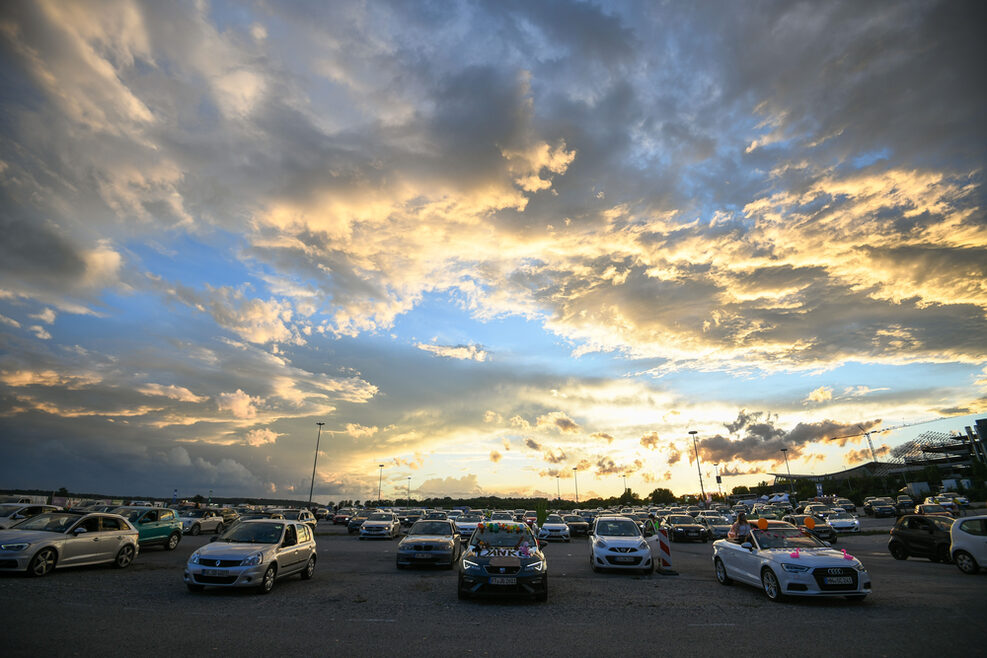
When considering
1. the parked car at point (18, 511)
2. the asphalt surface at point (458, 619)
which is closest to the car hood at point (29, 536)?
the asphalt surface at point (458, 619)

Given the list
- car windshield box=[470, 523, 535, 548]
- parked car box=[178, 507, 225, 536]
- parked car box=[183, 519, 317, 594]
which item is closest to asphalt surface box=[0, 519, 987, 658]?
parked car box=[183, 519, 317, 594]

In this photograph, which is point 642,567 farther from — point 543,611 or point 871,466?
point 871,466

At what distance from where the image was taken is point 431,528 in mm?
17047

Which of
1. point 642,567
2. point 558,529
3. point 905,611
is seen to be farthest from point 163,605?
point 558,529

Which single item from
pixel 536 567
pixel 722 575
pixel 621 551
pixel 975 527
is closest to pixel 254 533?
pixel 536 567

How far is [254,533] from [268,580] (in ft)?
4.40

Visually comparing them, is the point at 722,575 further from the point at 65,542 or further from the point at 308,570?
the point at 65,542

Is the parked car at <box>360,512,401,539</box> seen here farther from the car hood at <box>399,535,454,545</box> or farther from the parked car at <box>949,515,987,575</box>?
the parked car at <box>949,515,987,575</box>

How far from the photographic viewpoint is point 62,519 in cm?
1315

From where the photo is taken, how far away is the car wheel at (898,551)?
1809 centimetres

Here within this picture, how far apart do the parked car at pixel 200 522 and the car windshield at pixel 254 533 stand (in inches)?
791

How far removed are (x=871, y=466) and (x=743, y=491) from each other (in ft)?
118

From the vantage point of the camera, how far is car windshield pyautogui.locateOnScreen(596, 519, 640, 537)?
15.5 metres

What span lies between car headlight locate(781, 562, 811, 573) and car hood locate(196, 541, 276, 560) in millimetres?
10823
